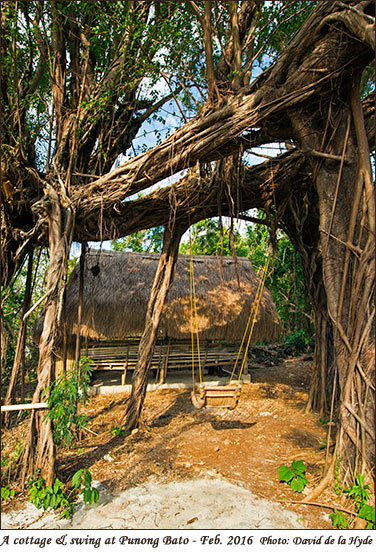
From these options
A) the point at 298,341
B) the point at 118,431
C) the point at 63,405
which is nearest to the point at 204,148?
the point at 63,405

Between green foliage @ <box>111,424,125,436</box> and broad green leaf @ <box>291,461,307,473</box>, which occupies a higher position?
broad green leaf @ <box>291,461,307,473</box>

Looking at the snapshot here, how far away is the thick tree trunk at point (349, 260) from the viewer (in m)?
2.68

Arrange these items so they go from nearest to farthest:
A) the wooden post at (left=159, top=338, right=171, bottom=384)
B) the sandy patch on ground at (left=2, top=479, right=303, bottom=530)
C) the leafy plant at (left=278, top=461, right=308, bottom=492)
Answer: the sandy patch on ground at (left=2, top=479, right=303, bottom=530)
the leafy plant at (left=278, top=461, right=308, bottom=492)
the wooden post at (left=159, top=338, right=171, bottom=384)

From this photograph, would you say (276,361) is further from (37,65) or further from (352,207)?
(37,65)

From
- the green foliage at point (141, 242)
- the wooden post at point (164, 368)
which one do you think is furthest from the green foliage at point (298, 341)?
the green foliage at point (141, 242)

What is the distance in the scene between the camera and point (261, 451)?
3865 millimetres

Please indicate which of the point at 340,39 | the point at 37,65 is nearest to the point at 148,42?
the point at 37,65

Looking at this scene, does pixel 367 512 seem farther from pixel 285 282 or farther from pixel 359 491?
pixel 285 282

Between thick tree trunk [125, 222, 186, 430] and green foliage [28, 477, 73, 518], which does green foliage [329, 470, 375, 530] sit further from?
thick tree trunk [125, 222, 186, 430]

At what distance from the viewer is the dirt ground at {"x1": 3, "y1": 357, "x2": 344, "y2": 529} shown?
9.73 ft

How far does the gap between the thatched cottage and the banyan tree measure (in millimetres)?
1914

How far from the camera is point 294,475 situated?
315 centimetres

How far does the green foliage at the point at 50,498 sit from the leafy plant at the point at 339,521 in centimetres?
187

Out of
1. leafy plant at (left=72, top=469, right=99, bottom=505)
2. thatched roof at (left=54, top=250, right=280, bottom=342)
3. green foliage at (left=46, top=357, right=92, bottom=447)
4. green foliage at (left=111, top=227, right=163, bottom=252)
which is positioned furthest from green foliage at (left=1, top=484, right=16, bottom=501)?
green foliage at (left=111, top=227, right=163, bottom=252)
